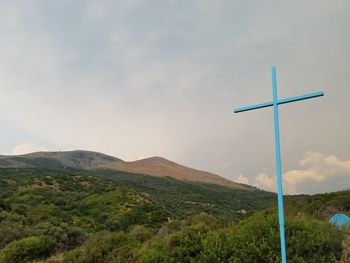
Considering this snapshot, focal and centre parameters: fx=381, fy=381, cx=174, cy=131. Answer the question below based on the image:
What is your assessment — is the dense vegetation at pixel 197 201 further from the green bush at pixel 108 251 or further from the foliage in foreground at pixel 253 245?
the foliage in foreground at pixel 253 245

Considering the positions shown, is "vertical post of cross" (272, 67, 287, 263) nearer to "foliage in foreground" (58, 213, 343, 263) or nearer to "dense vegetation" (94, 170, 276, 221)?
"foliage in foreground" (58, 213, 343, 263)

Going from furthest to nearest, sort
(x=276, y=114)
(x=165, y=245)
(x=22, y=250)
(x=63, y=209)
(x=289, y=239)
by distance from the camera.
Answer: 1. (x=63, y=209)
2. (x=22, y=250)
3. (x=165, y=245)
4. (x=289, y=239)
5. (x=276, y=114)

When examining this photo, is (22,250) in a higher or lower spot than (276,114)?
lower

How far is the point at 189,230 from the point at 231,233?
2.24 m

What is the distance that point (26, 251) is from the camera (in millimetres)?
15367

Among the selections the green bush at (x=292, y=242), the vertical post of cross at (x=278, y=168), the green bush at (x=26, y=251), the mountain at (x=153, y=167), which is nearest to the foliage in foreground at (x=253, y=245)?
the green bush at (x=292, y=242)

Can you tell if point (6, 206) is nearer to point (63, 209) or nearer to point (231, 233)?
point (63, 209)

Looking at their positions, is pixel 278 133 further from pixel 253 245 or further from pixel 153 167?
pixel 153 167

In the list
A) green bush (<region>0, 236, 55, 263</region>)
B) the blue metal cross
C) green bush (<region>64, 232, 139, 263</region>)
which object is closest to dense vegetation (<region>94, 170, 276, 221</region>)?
green bush (<region>0, 236, 55, 263</region>)

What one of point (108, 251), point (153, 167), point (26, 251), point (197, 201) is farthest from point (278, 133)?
point (153, 167)

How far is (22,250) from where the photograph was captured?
15336 millimetres

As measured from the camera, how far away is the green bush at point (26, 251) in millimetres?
15125

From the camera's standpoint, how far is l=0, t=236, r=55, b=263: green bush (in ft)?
49.6

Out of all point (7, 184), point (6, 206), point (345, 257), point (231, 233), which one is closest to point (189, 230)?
point (231, 233)
